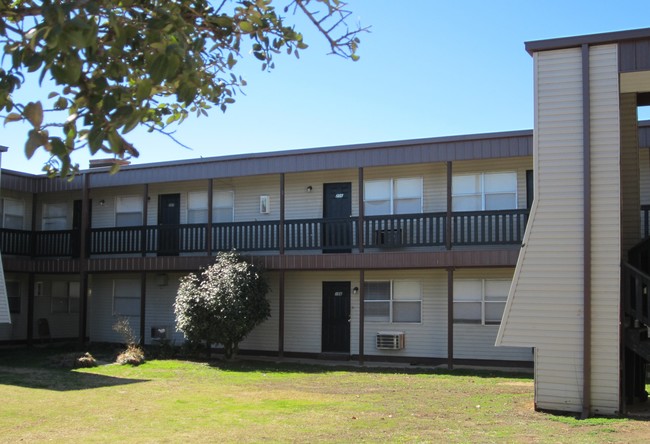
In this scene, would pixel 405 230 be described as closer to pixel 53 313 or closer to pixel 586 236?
pixel 586 236

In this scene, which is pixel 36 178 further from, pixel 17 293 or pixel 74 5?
pixel 74 5

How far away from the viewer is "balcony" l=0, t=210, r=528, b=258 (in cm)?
1859

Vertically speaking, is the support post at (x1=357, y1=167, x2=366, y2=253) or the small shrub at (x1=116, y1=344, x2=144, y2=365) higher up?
the support post at (x1=357, y1=167, x2=366, y2=253)

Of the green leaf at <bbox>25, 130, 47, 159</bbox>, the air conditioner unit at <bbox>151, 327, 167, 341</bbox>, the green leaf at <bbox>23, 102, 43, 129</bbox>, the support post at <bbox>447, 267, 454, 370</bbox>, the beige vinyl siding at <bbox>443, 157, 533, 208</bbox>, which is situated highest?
the beige vinyl siding at <bbox>443, 157, 533, 208</bbox>

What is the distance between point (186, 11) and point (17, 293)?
21.4m

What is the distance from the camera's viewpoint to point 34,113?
441 centimetres

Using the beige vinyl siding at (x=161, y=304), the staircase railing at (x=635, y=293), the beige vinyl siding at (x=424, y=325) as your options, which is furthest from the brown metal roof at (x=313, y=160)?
the staircase railing at (x=635, y=293)

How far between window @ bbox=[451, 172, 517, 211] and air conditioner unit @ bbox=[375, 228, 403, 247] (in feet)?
5.39

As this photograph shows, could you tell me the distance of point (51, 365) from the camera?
18.7 meters

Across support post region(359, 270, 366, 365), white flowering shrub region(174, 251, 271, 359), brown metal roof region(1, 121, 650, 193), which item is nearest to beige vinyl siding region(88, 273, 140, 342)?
brown metal roof region(1, 121, 650, 193)

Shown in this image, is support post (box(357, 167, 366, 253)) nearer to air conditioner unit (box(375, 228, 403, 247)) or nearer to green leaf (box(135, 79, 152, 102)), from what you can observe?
air conditioner unit (box(375, 228, 403, 247))

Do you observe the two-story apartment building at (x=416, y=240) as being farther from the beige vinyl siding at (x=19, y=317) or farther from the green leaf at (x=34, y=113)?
the green leaf at (x=34, y=113)

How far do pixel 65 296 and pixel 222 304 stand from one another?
1063 cm

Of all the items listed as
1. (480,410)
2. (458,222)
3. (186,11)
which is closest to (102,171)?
(458,222)
